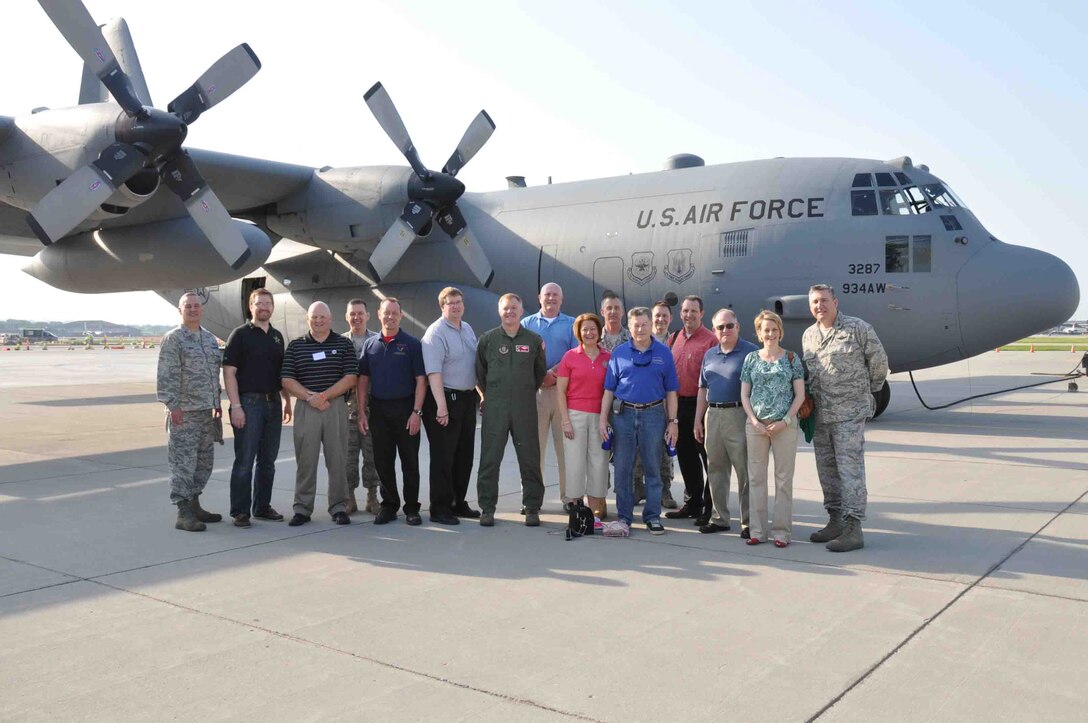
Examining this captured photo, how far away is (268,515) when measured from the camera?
7.23 metres

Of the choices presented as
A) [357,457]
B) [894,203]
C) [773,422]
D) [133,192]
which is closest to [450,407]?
[357,457]

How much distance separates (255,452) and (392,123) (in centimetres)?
923

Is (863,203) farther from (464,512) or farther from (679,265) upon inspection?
(464,512)

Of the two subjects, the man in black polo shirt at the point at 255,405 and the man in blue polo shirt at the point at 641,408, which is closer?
the man in blue polo shirt at the point at 641,408

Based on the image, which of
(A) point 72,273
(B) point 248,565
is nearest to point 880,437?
(B) point 248,565

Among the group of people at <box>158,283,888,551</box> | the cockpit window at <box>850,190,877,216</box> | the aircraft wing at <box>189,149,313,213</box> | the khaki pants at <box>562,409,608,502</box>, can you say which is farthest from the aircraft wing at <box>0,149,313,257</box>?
the khaki pants at <box>562,409,608,502</box>

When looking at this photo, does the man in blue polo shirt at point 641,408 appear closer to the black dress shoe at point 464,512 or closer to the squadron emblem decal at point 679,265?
the black dress shoe at point 464,512

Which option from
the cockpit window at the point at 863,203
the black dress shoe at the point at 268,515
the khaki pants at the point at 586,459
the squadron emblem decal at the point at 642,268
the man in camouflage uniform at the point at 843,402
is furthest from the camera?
the squadron emblem decal at the point at 642,268

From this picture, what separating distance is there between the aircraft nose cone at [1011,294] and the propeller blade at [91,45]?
1185cm

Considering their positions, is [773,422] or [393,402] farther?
[393,402]

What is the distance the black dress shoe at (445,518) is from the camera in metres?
7.05

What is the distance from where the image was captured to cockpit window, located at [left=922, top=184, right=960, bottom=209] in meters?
12.8

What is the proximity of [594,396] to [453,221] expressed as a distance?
8.90 m

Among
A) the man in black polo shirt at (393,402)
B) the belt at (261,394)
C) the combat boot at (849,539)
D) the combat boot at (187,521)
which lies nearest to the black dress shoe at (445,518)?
the man in black polo shirt at (393,402)
